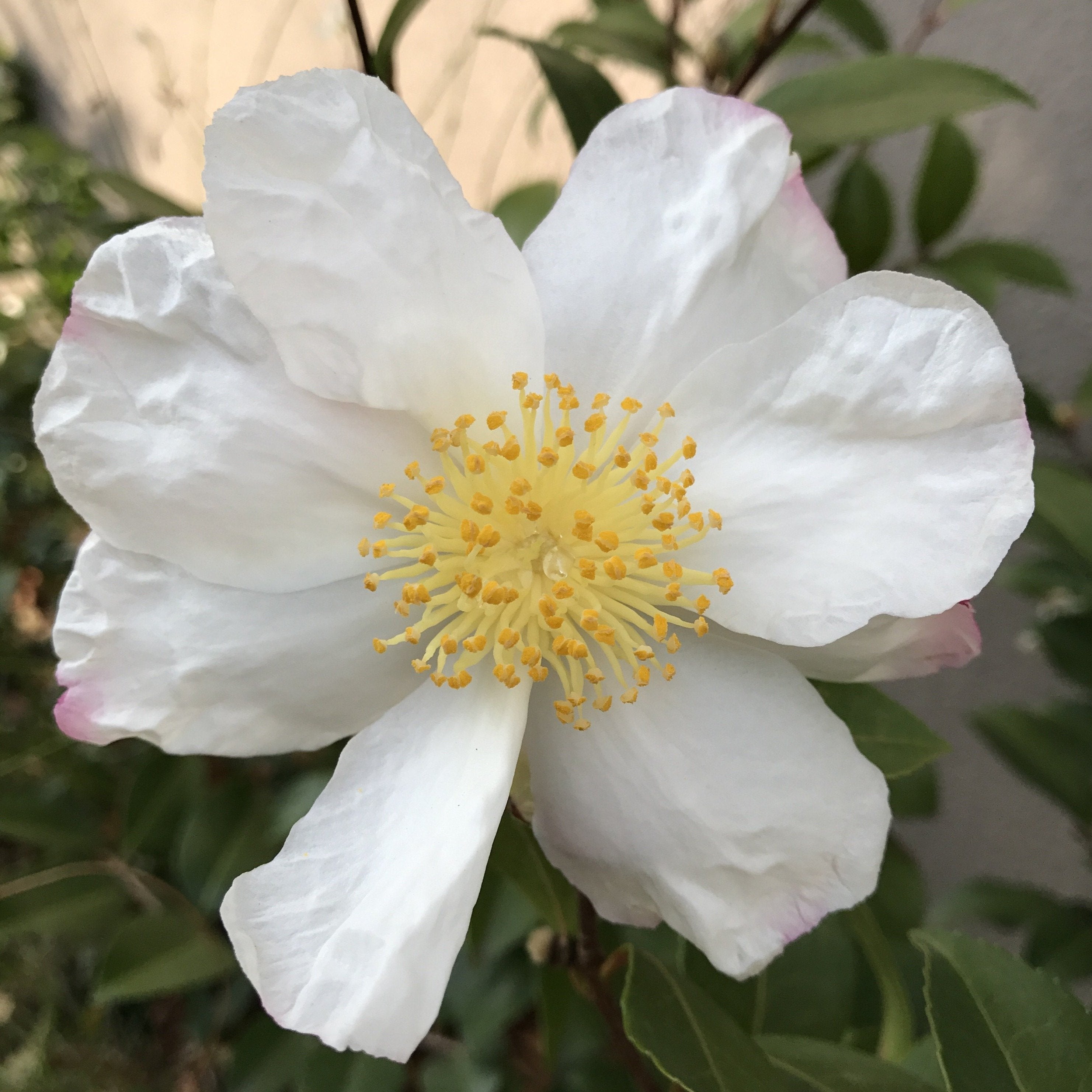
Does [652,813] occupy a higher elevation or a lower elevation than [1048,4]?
lower

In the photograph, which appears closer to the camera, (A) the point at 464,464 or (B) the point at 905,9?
(A) the point at 464,464

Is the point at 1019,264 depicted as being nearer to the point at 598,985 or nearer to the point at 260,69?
the point at 598,985

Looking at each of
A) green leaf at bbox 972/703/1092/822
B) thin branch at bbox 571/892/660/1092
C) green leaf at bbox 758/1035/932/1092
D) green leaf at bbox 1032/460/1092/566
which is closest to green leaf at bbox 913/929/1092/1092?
green leaf at bbox 758/1035/932/1092

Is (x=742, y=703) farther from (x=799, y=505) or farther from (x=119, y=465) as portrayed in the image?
(x=119, y=465)

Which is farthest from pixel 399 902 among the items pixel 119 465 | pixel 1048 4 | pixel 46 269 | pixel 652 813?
pixel 1048 4

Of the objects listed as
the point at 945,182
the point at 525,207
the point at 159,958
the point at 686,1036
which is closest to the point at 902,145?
the point at 945,182

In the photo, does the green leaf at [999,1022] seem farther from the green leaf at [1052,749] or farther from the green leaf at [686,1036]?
the green leaf at [1052,749]
